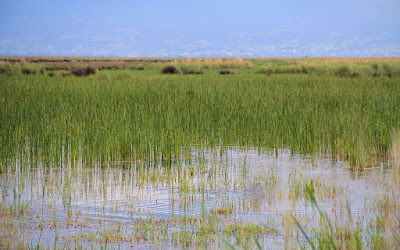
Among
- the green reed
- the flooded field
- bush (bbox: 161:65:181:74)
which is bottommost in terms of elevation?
the flooded field

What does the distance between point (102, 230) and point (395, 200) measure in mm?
3577

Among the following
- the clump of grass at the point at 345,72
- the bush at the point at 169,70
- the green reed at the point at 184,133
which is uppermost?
the bush at the point at 169,70

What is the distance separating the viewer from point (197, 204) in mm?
5715

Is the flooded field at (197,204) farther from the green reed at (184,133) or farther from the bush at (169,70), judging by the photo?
the bush at (169,70)

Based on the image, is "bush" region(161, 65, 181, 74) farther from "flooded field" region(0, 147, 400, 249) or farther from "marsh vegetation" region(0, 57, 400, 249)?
"flooded field" region(0, 147, 400, 249)

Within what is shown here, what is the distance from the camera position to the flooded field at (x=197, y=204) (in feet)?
14.7

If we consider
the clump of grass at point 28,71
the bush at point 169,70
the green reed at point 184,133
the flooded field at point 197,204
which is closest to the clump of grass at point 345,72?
the bush at point 169,70

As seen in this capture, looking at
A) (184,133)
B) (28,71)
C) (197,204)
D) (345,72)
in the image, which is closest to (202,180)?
(197,204)

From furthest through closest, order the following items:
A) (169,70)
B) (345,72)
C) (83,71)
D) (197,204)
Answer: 1. (169,70)
2. (83,71)
3. (345,72)
4. (197,204)

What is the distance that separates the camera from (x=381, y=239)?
4.26 metres

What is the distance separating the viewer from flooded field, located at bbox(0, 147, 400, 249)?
4.47m

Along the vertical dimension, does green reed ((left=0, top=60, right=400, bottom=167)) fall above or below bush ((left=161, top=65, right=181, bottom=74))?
below

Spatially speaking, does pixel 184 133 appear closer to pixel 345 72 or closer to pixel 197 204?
pixel 197 204

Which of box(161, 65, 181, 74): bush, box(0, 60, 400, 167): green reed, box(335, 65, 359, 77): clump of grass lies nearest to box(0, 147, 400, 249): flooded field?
box(0, 60, 400, 167): green reed
